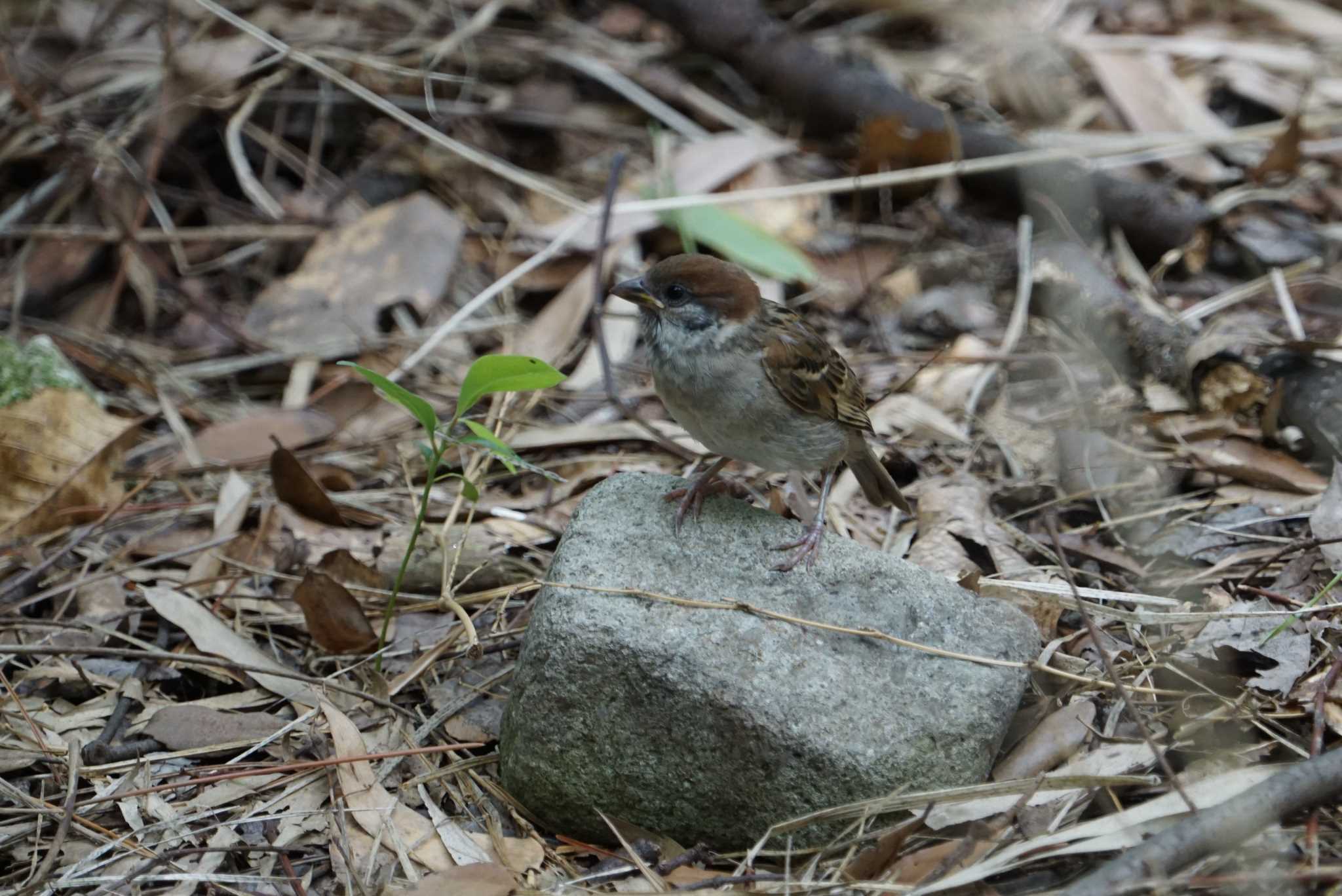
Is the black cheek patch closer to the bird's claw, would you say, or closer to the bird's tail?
the bird's claw

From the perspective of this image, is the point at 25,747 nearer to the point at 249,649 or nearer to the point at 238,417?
the point at 249,649

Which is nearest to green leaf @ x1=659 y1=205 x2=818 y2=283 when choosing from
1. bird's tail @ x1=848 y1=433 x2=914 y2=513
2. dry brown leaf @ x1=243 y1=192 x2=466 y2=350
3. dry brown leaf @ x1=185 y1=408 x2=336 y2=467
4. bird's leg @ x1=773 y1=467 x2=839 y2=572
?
dry brown leaf @ x1=243 y1=192 x2=466 y2=350

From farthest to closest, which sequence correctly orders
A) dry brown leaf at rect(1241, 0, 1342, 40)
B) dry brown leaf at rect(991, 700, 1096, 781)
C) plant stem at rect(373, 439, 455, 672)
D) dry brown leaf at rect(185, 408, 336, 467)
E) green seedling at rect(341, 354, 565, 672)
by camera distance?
dry brown leaf at rect(1241, 0, 1342, 40) < dry brown leaf at rect(185, 408, 336, 467) < plant stem at rect(373, 439, 455, 672) < green seedling at rect(341, 354, 565, 672) < dry brown leaf at rect(991, 700, 1096, 781)

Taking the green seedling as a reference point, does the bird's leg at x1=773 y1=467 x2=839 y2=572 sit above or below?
below

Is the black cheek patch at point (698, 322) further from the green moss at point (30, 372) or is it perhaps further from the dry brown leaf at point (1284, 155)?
the dry brown leaf at point (1284, 155)

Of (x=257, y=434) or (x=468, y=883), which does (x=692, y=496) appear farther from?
(x=257, y=434)

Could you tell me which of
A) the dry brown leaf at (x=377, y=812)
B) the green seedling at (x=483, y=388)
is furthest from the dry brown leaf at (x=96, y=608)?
the green seedling at (x=483, y=388)

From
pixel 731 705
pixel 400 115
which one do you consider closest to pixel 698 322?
pixel 731 705
